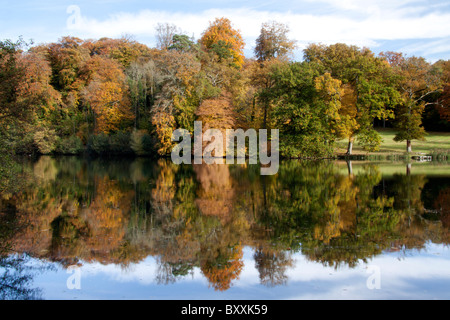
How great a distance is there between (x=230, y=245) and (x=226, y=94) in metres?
31.7

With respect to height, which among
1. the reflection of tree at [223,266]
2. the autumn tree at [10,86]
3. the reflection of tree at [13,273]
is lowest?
the reflection of tree at [13,273]

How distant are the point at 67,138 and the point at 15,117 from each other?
1417 inches

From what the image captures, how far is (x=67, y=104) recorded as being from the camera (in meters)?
50.9

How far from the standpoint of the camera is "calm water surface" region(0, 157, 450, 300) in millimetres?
6305

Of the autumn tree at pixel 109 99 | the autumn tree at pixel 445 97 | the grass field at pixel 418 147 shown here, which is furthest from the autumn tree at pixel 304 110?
the autumn tree at pixel 109 99

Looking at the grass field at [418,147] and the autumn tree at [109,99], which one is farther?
the autumn tree at [109,99]

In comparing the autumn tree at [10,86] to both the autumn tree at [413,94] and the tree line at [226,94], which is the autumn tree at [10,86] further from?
the autumn tree at [413,94]

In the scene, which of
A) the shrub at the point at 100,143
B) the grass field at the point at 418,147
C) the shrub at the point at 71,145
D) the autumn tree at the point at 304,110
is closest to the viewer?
the grass field at the point at 418,147

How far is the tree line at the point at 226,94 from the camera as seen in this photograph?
35.1 metres

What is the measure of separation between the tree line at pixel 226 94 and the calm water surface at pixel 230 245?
1913 cm

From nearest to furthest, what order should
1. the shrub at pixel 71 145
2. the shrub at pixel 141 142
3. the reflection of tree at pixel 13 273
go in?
the reflection of tree at pixel 13 273 → the shrub at pixel 141 142 → the shrub at pixel 71 145

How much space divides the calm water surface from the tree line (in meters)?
19.1

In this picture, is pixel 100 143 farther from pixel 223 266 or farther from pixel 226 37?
pixel 223 266
